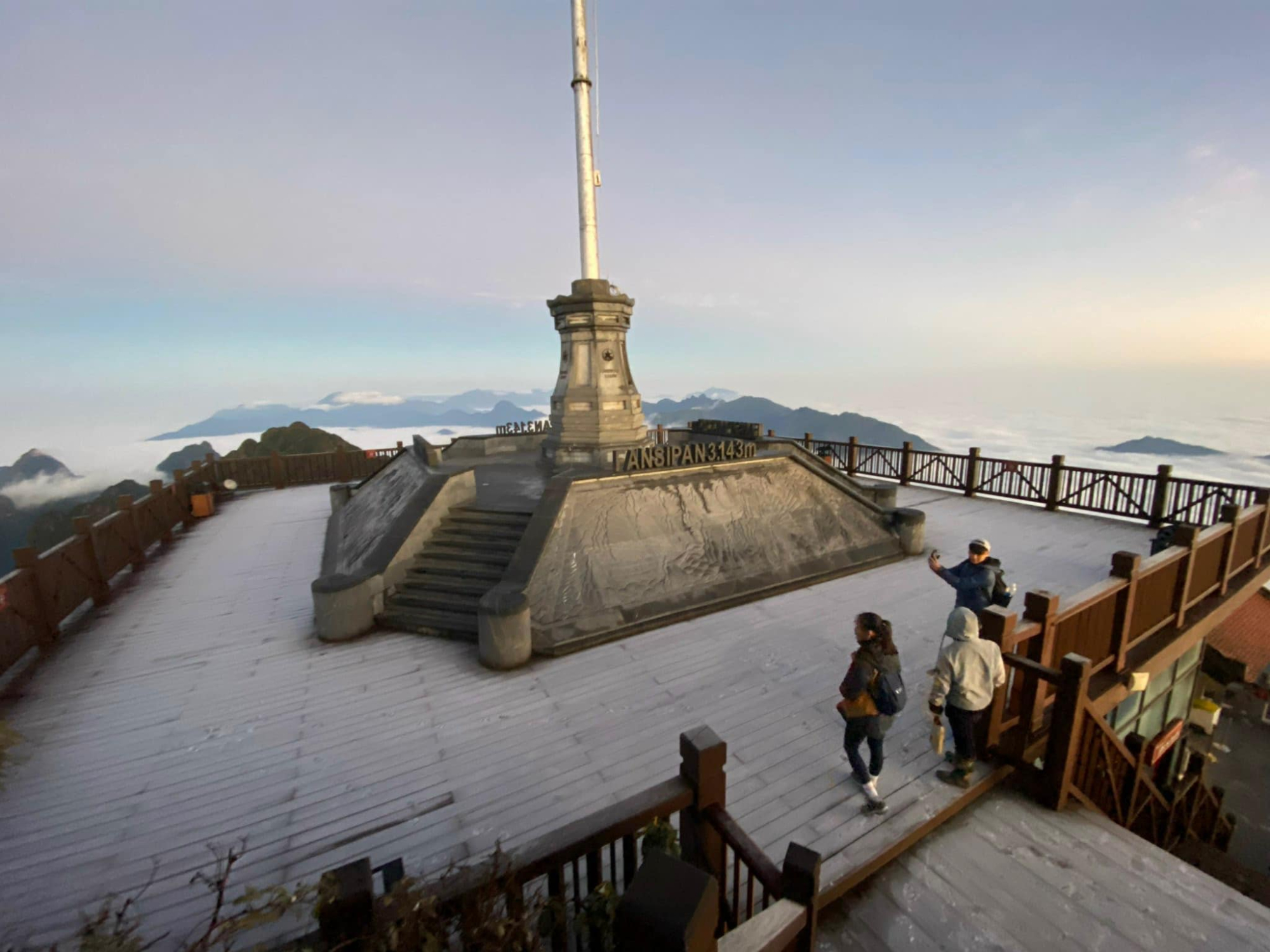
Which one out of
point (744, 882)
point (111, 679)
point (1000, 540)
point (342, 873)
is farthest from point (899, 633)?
point (111, 679)

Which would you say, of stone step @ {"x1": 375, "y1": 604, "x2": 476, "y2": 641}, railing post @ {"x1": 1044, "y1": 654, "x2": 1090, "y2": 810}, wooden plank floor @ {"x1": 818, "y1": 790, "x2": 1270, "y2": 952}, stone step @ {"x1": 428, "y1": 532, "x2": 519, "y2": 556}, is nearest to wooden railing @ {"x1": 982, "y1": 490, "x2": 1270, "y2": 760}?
railing post @ {"x1": 1044, "y1": 654, "x2": 1090, "y2": 810}

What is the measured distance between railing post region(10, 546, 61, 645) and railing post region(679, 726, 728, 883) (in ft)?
32.1

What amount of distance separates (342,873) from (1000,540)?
14.2 m

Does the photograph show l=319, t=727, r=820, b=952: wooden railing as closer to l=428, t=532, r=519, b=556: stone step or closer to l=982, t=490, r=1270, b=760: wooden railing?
l=982, t=490, r=1270, b=760: wooden railing

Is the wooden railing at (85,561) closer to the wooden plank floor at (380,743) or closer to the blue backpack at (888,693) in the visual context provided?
the wooden plank floor at (380,743)

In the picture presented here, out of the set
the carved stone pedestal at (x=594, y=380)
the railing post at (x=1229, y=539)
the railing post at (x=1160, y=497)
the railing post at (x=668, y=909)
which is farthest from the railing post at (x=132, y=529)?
the railing post at (x=1160, y=497)

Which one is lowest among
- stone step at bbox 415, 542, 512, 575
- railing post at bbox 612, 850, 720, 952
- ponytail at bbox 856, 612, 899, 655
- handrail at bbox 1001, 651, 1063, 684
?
stone step at bbox 415, 542, 512, 575

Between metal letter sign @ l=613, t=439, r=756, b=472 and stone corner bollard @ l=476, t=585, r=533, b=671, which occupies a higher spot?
metal letter sign @ l=613, t=439, r=756, b=472

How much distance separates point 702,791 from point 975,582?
434 cm

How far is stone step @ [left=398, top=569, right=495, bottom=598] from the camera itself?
8.88 meters

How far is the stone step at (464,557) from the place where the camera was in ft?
30.4

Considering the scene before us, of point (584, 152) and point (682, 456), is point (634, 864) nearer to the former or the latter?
point (682, 456)

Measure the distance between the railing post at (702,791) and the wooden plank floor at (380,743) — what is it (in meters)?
1.27

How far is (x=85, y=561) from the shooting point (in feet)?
31.4
